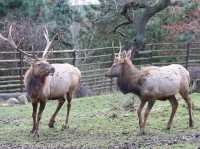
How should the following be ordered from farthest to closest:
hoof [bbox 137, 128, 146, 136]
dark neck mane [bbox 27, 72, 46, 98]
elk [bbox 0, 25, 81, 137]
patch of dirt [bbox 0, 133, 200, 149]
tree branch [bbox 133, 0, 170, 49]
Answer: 1. tree branch [bbox 133, 0, 170, 49]
2. dark neck mane [bbox 27, 72, 46, 98]
3. elk [bbox 0, 25, 81, 137]
4. hoof [bbox 137, 128, 146, 136]
5. patch of dirt [bbox 0, 133, 200, 149]

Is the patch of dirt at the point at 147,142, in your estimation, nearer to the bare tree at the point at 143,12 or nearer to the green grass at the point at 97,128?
the green grass at the point at 97,128

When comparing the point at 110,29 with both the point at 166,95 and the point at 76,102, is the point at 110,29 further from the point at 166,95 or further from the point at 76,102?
the point at 166,95

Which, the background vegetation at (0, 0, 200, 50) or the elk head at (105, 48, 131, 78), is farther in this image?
the background vegetation at (0, 0, 200, 50)

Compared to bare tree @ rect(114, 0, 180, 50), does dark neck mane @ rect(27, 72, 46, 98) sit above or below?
below

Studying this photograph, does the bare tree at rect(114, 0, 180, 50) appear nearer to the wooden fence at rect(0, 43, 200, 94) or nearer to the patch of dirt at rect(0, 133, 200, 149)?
the wooden fence at rect(0, 43, 200, 94)

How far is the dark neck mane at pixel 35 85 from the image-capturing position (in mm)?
11227

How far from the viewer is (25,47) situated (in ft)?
72.6

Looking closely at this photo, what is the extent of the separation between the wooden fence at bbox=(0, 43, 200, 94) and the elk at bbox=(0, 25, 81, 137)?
626 centimetres

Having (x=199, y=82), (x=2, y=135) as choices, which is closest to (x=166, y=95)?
(x=2, y=135)

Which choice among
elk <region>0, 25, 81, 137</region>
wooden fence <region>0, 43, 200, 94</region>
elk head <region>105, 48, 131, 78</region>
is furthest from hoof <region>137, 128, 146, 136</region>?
wooden fence <region>0, 43, 200, 94</region>

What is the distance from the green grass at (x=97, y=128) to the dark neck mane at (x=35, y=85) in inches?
30.8

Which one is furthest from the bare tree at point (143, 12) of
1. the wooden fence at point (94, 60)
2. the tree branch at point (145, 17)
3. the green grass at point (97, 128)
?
the green grass at point (97, 128)

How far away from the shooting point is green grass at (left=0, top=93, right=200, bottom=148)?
33.9ft

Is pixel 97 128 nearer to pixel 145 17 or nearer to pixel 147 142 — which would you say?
pixel 147 142
